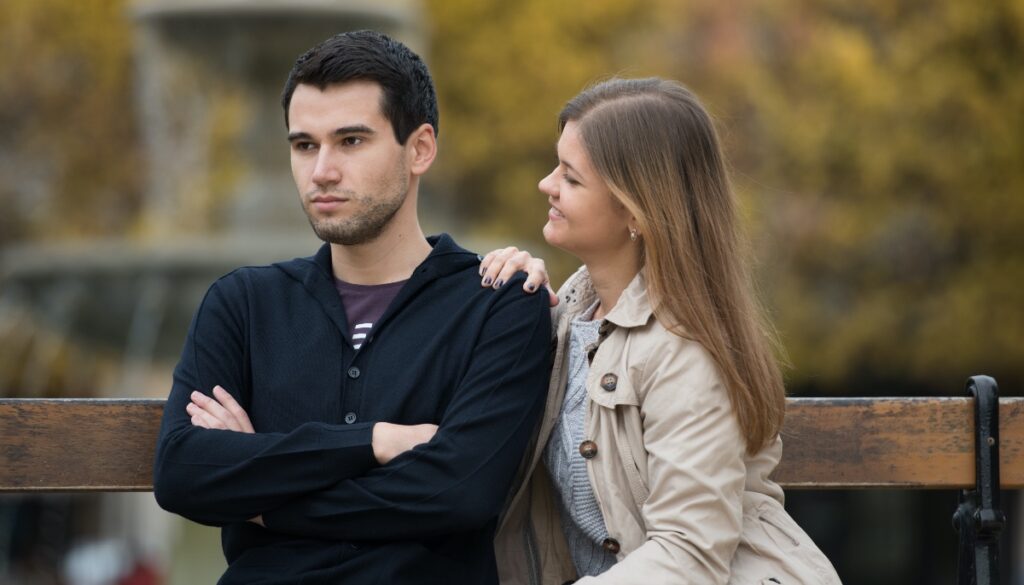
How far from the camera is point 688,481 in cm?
379

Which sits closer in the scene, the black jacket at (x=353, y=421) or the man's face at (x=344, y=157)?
the black jacket at (x=353, y=421)

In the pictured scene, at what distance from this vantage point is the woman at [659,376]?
3822 mm

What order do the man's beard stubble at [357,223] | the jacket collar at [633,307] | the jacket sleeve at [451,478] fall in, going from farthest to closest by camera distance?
the man's beard stubble at [357,223]
the jacket collar at [633,307]
the jacket sleeve at [451,478]

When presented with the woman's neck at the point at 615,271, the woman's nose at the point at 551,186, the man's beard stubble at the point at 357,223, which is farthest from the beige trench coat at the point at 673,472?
the man's beard stubble at the point at 357,223

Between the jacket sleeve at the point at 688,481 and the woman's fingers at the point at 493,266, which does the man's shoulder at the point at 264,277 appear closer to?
the woman's fingers at the point at 493,266

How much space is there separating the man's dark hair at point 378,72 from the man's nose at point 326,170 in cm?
17

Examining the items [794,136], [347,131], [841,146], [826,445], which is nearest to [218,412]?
[347,131]


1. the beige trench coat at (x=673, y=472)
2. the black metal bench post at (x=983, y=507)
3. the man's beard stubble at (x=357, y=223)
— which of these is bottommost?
the black metal bench post at (x=983, y=507)

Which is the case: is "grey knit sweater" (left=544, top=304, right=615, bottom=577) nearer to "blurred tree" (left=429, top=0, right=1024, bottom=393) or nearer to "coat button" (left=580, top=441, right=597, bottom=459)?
"coat button" (left=580, top=441, right=597, bottom=459)

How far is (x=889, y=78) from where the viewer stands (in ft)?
59.3

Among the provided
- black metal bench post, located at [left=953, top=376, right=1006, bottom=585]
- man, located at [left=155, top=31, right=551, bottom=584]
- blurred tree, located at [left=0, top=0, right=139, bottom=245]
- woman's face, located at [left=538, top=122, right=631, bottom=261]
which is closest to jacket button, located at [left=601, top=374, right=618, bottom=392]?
Answer: man, located at [left=155, top=31, right=551, bottom=584]

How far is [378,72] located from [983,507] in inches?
84.6

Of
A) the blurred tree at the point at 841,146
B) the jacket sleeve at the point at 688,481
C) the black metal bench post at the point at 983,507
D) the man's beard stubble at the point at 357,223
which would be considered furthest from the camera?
the blurred tree at the point at 841,146

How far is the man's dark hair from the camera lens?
14.0 ft
